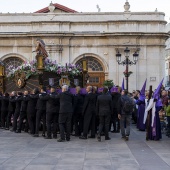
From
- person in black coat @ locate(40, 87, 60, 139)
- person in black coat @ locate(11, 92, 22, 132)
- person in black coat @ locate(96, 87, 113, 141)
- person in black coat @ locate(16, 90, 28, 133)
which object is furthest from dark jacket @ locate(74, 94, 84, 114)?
person in black coat @ locate(11, 92, 22, 132)

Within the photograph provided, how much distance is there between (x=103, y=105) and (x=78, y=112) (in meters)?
1.44

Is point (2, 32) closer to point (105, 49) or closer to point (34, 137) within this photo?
point (105, 49)

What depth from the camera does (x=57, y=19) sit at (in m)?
36.3

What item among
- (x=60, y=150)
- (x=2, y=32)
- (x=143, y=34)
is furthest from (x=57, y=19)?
(x=60, y=150)

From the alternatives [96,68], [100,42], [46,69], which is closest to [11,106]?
[46,69]

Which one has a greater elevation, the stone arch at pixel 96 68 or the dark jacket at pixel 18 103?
the stone arch at pixel 96 68

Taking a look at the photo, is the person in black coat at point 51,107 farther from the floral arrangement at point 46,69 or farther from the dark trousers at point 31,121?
the floral arrangement at point 46,69

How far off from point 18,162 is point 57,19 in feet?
88.6

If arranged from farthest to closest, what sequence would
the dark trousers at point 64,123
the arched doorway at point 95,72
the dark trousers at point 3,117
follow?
the arched doorway at point 95,72, the dark trousers at point 3,117, the dark trousers at point 64,123

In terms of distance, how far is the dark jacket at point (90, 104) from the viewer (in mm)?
15375

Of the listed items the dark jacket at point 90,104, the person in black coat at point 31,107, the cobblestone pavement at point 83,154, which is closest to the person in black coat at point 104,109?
the dark jacket at point 90,104

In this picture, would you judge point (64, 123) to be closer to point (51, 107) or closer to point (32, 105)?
point (51, 107)

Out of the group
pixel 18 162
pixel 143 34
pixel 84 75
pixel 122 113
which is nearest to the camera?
pixel 18 162

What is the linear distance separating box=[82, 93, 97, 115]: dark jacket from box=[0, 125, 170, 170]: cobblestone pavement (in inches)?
43.4
